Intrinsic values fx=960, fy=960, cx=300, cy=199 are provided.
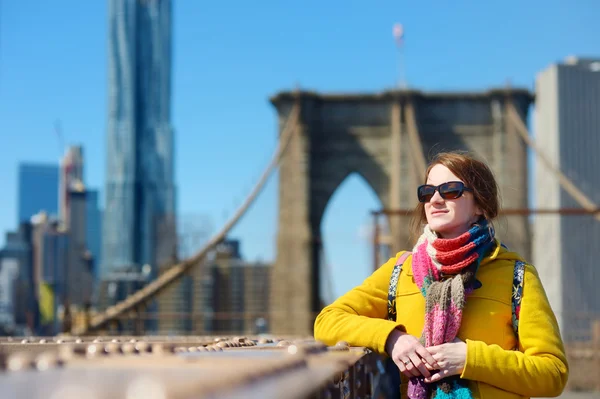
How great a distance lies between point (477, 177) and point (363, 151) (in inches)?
1070

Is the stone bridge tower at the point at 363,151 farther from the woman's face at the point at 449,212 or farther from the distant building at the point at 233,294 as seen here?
the woman's face at the point at 449,212

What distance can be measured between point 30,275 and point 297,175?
120m

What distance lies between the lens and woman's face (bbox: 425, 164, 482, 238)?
270 centimetres

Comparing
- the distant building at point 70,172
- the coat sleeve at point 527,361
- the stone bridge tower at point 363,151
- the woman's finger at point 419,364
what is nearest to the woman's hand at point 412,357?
the woman's finger at point 419,364

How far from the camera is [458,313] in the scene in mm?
2555

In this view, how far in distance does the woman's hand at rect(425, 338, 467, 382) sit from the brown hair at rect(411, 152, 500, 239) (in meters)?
0.46

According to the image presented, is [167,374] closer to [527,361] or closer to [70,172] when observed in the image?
[527,361]

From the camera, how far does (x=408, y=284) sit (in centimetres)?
277

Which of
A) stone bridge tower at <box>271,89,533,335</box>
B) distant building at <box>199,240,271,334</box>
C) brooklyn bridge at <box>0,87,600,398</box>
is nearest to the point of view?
brooklyn bridge at <box>0,87,600,398</box>

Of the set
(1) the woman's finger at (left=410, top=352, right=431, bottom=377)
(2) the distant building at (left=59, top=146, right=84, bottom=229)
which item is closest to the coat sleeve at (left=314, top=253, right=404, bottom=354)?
(1) the woman's finger at (left=410, top=352, right=431, bottom=377)

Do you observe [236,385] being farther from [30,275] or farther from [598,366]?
[30,275]

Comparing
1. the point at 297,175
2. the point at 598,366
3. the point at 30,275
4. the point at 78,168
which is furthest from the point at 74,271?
the point at 598,366

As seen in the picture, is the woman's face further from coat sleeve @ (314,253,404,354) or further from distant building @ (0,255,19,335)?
distant building @ (0,255,19,335)

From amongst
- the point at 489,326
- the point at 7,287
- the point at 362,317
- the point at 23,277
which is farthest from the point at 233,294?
the point at 489,326
